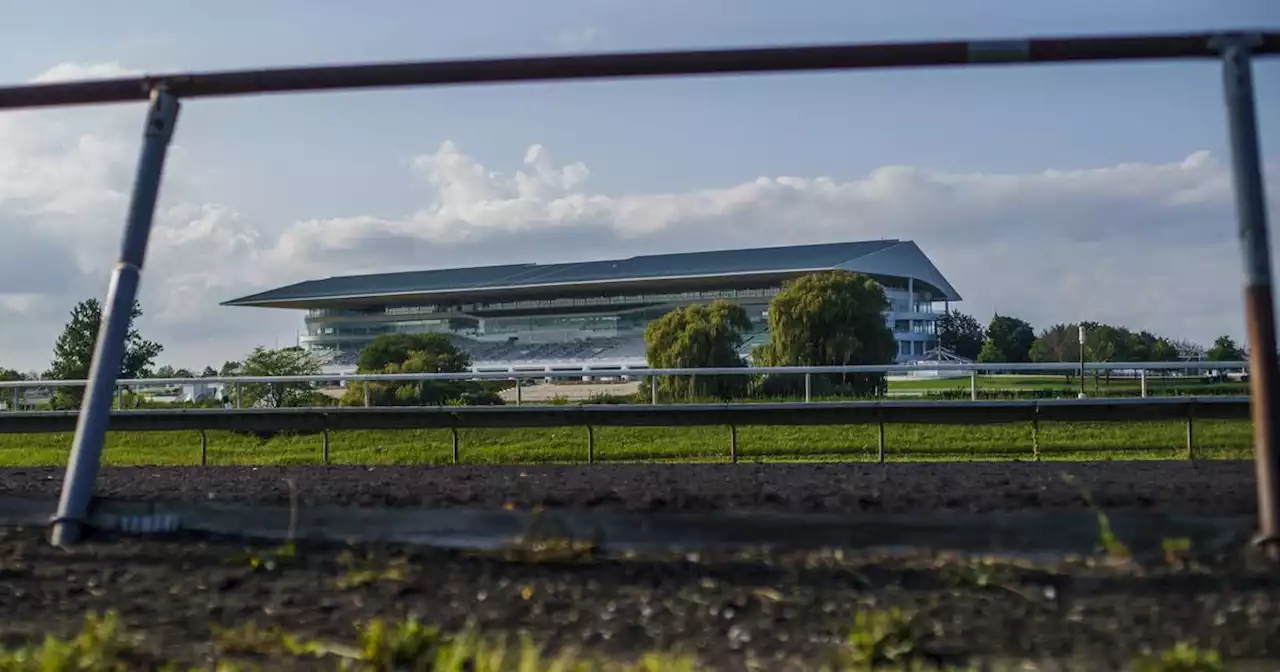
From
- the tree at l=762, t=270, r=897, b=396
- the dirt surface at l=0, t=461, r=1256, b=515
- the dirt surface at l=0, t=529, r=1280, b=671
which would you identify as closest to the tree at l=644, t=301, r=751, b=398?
the tree at l=762, t=270, r=897, b=396

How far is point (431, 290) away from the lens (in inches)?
3132

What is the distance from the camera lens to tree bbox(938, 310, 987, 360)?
7906cm

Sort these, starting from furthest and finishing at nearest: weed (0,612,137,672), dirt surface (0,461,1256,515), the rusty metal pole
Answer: dirt surface (0,461,1256,515), the rusty metal pole, weed (0,612,137,672)

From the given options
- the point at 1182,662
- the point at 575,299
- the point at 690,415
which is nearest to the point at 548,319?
the point at 575,299

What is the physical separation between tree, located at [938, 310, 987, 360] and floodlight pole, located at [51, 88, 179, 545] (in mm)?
75984

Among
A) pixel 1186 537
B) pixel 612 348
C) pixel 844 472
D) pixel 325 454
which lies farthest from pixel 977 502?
pixel 612 348

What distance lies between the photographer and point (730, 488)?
4422mm

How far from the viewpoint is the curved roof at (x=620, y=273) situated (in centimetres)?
7244

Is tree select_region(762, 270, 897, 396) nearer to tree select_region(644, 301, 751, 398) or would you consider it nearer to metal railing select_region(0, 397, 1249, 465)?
tree select_region(644, 301, 751, 398)

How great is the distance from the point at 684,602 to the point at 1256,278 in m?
1.86

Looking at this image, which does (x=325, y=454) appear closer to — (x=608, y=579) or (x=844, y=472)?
(x=844, y=472)

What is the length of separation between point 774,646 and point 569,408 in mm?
8324

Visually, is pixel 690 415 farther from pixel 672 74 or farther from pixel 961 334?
pixel 961 334

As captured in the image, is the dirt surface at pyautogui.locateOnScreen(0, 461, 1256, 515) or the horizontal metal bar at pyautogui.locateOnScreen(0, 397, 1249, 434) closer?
the dirt surface at pyautogui.locateOnScreen(0, 461, 1256, 515)
